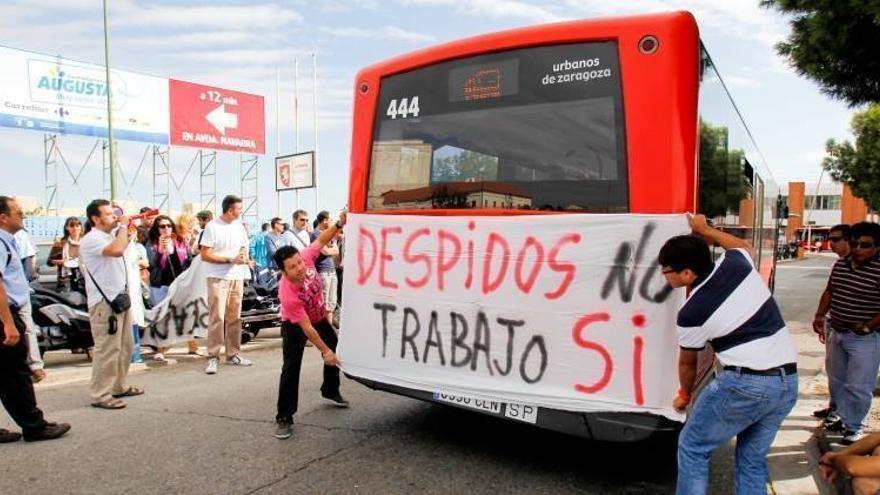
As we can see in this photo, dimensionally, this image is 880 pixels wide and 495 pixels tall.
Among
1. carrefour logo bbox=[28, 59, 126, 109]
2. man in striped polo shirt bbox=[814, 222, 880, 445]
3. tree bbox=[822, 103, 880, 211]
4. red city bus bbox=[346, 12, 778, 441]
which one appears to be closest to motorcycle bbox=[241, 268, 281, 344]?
red city bus bbox=[346, 12, 778, 441]

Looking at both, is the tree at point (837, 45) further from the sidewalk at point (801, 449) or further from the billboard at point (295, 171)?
the billboard at point (295, 171)

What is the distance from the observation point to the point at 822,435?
4.83 metres

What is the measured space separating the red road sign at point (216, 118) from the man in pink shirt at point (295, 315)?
2464cm

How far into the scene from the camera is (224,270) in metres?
7.48

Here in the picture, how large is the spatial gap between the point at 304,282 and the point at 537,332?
203 cm

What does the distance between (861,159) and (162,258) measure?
34.4 m

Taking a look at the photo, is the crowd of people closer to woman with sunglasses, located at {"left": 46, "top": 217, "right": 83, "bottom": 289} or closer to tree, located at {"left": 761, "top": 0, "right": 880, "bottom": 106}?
woman with sunglasses, located at {"left": 46, "top": 217, "right": 83, "bottom": 289}

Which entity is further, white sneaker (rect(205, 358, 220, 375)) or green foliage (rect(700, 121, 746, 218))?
white sneaker (rect(205, 358, 220, 375))

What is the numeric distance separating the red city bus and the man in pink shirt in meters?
0.55

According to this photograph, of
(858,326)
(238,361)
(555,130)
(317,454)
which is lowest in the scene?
(238,361)

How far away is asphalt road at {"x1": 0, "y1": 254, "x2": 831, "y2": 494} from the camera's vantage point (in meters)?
3.93

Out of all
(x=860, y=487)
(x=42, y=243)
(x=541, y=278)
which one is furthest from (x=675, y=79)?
(x=42, y=243)

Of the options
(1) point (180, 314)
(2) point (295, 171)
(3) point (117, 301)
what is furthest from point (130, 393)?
(2) point (295, 171)

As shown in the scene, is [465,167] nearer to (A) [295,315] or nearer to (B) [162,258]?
(A) [295,315]
